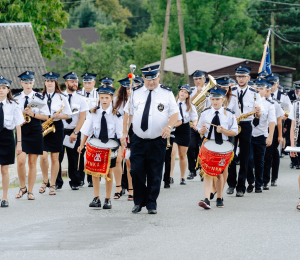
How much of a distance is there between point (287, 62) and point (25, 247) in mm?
51001

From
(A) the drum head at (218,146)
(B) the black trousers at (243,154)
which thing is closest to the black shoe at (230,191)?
(B) the black trousers at (243,154)

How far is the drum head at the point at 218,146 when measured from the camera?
884cm

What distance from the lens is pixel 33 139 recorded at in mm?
10031

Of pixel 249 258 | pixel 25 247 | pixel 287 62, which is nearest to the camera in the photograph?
pixel 249 258

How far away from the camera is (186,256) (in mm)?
6012

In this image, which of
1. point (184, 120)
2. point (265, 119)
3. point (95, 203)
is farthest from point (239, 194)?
point (95, 203)

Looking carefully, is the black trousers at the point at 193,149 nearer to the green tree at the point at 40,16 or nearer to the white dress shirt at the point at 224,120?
the white dress shirt at the point at 224,120

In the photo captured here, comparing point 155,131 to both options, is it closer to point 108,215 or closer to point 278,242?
point 108,215

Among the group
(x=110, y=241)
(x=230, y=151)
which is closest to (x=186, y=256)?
(x=110, y=241)

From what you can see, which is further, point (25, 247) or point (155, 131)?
point (155, 131)

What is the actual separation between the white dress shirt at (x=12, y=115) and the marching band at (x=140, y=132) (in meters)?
0.02

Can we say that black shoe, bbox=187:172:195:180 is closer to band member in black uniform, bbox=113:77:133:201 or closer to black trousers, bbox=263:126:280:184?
black trousers, bbox=263:126:280:184

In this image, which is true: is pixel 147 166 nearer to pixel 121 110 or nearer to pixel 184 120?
pixel 121 110

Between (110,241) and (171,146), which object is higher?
(110,241)
